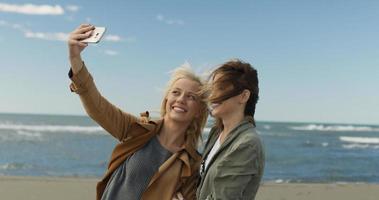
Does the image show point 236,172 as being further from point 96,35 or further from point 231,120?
point 96,35

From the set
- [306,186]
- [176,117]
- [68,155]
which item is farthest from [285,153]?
[176,117]

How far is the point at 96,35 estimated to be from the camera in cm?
225

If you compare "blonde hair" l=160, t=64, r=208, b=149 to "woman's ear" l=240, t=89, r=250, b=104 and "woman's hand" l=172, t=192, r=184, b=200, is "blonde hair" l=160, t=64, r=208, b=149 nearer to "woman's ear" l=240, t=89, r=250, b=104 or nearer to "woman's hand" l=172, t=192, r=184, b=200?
"woman's hand" l=172, t=192, r=184, b=200

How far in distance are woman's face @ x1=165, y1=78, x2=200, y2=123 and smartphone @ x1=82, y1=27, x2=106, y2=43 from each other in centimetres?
60

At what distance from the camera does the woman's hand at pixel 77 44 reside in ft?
7.60

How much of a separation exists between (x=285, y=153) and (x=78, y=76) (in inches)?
709

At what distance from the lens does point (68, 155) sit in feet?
53.0

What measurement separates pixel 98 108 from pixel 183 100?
46 cm

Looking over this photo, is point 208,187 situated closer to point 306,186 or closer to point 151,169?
point 151,169

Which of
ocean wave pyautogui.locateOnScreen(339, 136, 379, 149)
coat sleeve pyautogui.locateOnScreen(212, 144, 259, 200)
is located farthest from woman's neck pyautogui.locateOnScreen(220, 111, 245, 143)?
ocean wave pyautogui.locateOnScreen(339, 136, 379, 149)

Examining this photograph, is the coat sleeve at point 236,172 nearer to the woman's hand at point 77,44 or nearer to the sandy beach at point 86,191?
the woman's hand at point 77,44

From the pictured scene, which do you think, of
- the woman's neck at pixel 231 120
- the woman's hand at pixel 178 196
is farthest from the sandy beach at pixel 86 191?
the woman's neck at pixel 231 120

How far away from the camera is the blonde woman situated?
2588mm

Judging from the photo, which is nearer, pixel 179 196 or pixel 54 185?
pixel 179 196
